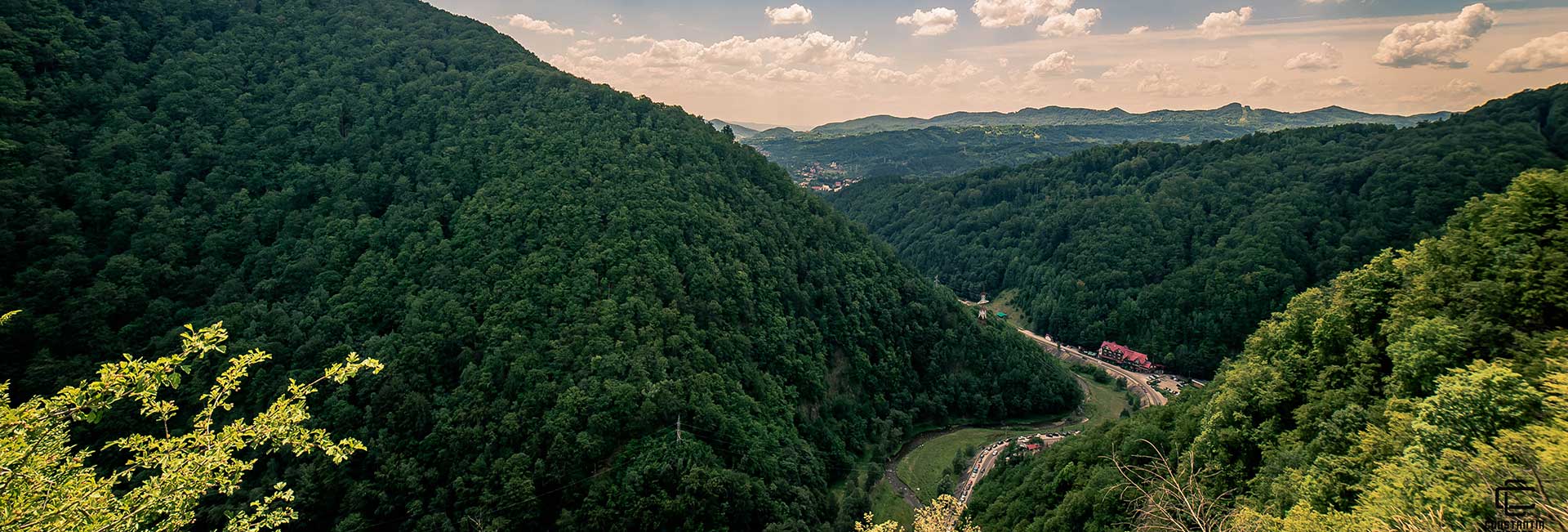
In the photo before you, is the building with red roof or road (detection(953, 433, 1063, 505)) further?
the building with red roof

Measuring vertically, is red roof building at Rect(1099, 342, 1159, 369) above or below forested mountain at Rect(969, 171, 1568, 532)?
below

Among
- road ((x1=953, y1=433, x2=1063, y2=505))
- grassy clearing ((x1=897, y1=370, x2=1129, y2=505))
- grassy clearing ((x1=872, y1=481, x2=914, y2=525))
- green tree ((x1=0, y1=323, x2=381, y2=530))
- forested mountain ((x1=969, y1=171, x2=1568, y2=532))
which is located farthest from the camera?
grassy clearing ((x1=897, y1=370, x2=1129, y2=505))

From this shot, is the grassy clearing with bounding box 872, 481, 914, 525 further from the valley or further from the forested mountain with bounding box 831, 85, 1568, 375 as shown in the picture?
the forested mountain with bounding box 831, 85, 1568, 375

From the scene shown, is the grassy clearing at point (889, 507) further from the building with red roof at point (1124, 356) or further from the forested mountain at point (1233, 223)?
the forested mountain at point (1233, 223)

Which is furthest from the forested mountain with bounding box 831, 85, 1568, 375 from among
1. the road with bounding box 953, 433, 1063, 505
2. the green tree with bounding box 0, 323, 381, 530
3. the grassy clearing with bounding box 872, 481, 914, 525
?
the green tree with bounding box 0, 323, 381, 530

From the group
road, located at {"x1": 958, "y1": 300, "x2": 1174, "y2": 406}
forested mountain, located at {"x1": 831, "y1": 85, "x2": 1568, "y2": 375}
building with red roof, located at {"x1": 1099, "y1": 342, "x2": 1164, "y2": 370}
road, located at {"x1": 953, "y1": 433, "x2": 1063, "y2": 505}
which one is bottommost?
road, located at {"x1": 958, "y1": 300, "x2": 1174, "y2": 406}

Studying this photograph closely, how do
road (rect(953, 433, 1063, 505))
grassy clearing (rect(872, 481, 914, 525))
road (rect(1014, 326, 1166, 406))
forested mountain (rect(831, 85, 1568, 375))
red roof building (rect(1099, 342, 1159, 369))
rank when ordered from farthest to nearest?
red roof building (rect(1099, 342, 1159, 369)), forested mountain (rect(831, 85, 1568, 375)), road (rect(1014, 326, 1166, 406)), road (rect(953, 433, 1063, 505)), grassy clearing (rect(872, 481, 914, 525))

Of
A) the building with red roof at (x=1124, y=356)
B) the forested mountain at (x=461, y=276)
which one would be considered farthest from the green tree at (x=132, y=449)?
the building with red roof at (x=1124, y=356)
